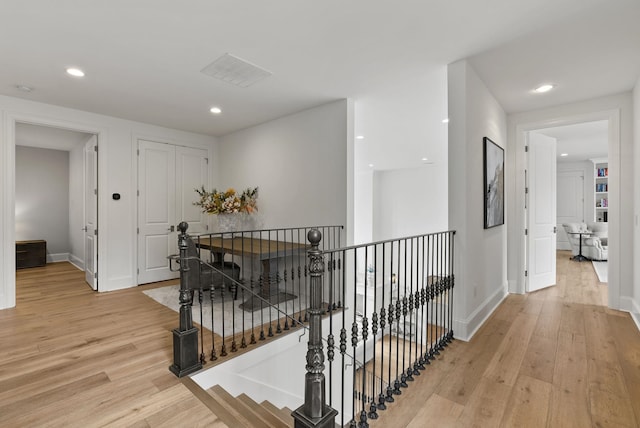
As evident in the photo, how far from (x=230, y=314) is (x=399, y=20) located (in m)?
3.24

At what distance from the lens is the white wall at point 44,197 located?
20.6ft

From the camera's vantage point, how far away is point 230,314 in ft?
11.2

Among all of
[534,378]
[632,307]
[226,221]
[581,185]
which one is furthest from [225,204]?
[581,185]

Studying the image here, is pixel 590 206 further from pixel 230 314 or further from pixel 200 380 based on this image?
pixel 200 380

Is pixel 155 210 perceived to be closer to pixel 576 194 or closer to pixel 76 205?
pixel 76 205

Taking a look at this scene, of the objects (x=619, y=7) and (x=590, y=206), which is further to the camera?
(x=590, y=206)

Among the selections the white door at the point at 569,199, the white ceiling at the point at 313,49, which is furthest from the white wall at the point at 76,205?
the white door at the point at 569,199

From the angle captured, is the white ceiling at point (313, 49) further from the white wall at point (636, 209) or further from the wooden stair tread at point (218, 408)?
the wooden stair tread at point (218, 408)

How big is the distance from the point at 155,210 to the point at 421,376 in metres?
4.62

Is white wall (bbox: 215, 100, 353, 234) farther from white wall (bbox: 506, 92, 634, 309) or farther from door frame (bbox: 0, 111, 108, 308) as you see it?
white wall (bbox: 506, 92, 634, 309)

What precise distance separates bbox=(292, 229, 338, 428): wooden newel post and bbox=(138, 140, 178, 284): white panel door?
4.35 meters

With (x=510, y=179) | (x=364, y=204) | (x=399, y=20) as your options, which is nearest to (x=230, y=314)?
(x=399, y=20)

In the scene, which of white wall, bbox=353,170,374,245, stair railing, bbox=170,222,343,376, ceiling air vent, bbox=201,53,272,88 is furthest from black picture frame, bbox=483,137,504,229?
white wall, bbox=353,170,374,245

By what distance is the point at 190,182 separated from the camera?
5402 millimetres
